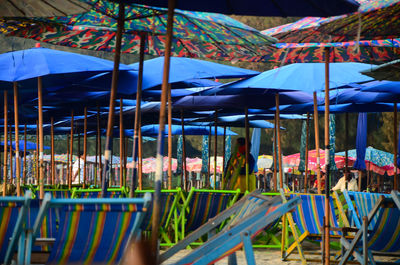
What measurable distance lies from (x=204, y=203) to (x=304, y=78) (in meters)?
2.29

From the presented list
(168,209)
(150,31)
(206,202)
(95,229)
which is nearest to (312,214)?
(206,202)

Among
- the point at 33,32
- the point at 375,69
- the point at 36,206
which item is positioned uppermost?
the point at 33,32

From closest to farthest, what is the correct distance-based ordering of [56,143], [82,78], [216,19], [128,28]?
[216,19] → [128,28] → [82,78] → [56,143]

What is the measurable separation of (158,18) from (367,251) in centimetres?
268

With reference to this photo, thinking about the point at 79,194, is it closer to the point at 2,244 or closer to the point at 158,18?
the point at 158,18


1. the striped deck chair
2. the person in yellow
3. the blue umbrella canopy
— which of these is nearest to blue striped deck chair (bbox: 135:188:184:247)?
the striped deck chair

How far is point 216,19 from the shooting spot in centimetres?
499

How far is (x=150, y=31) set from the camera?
18.5 feet

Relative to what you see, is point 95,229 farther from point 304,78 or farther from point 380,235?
point 304,78

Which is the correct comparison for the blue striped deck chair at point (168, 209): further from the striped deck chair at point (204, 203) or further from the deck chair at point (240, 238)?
the deck chair at point (240, 238)

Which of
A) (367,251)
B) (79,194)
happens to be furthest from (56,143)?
(367,251)

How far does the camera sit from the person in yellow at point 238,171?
365 inches

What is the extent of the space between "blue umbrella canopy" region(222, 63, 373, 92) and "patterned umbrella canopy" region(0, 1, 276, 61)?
763 mm

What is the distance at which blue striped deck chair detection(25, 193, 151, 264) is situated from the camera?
297 cm
